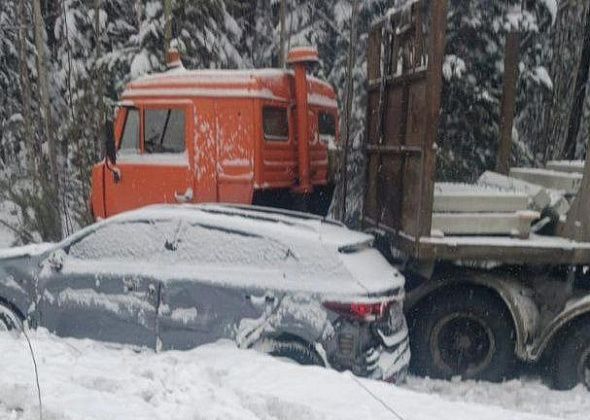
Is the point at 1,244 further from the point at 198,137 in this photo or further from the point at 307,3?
the point at 307,3

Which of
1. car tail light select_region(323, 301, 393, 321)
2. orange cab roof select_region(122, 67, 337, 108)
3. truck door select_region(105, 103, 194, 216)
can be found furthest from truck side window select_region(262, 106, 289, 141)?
car tail light select_region(323, 301, 393, 321)

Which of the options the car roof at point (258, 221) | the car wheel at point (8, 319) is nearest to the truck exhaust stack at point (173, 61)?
the car roof at point (258, 221)

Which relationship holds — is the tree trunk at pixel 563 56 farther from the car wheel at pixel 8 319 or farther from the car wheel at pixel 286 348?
the car wheel at pixel 8 319

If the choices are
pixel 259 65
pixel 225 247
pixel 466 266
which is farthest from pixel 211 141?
pixel 259 65

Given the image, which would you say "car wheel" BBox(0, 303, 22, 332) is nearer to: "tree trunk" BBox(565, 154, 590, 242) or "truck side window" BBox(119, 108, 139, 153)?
"truck side window" BBox(119, 108, 139, 153)

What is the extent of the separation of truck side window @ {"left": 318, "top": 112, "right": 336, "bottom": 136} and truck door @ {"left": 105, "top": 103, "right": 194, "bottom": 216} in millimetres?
1877

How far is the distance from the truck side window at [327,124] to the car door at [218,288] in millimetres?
3075

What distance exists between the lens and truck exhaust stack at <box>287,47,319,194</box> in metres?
6.79

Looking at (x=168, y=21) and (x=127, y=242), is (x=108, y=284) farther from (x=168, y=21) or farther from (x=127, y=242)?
(x=168, y=21)

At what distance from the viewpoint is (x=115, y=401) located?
299 cm

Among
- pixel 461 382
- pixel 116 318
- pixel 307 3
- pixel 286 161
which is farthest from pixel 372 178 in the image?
pixel 307 3

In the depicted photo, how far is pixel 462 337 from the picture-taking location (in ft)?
18.6

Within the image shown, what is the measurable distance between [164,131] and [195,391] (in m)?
3.95

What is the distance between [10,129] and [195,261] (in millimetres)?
17935
